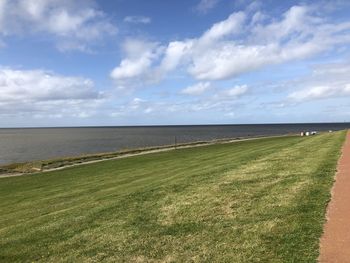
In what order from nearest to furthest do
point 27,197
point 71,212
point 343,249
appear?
point 343,249 < point 71,212 < point 27,197

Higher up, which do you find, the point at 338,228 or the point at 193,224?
the point at 338,228

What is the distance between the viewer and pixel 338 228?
26.2 ft

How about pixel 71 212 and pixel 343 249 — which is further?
pixel 71 212

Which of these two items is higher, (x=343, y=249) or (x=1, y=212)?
(x=343, y=249)

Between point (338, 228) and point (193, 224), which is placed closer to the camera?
point (338, 228)

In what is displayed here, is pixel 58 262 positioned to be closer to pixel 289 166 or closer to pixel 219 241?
pixel 219 241

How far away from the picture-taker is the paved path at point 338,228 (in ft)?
22.2

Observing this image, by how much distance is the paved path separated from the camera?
266 inches

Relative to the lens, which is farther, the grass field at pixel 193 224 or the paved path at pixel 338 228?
the grass field at pixel 193 224

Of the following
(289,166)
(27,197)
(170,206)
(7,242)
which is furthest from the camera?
(27,197)

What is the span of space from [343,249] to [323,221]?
1.42 m

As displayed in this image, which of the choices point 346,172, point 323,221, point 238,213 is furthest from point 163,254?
point 346,172

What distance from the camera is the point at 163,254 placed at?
7637 mm

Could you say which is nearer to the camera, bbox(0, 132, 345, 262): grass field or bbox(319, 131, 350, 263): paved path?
bbox(319, 131, 350, 263): paved path
